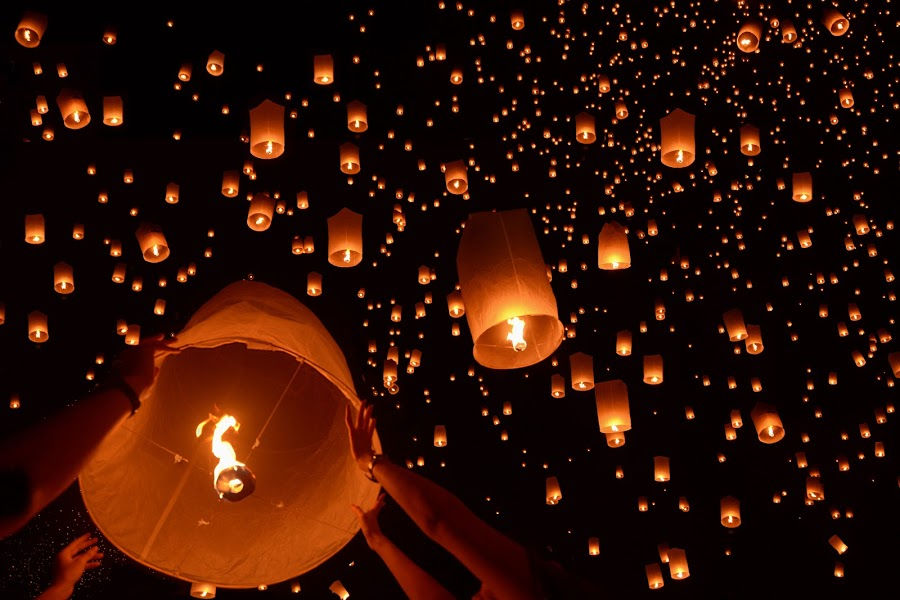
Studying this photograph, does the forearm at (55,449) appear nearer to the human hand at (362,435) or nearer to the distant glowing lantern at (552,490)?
the human hand at (362,435)

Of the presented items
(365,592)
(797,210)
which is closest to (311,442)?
(365,592)

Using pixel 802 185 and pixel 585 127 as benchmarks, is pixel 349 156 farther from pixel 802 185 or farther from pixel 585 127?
pixel 802 185

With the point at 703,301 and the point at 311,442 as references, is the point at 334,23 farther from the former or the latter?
the point at 311,442

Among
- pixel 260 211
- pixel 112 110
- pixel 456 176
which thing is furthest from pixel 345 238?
pixel 112 110

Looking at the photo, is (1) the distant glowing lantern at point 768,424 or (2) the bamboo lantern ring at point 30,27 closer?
(2) the bamboo lantern ring at point 30,27

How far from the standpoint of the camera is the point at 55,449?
1.62m

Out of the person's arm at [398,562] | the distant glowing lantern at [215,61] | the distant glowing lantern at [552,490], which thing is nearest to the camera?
the person's arm at [398,562]

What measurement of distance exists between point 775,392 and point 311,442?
178 inches

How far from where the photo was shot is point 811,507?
5930 mm

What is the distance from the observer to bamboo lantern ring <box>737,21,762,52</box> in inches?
159

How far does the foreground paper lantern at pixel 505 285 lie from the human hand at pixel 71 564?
5.28ft

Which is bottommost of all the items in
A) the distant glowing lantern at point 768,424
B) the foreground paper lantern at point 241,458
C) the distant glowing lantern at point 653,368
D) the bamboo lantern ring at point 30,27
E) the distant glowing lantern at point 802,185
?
the distant glowing lantern at point 768,424

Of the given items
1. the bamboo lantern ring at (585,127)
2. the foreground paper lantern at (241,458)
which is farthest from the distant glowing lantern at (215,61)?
the foreground paper lantern at (241,458)

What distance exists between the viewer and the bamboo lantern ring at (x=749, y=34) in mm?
4047
